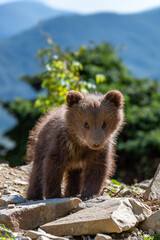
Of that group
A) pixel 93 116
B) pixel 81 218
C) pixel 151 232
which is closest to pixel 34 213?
pixel 81 218

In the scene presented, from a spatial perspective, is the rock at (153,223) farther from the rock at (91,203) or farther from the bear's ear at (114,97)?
the bear's ear at (114,97)

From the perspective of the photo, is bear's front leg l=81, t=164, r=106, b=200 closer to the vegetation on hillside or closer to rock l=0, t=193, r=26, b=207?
rock l=0, t=193, r=26, b=207

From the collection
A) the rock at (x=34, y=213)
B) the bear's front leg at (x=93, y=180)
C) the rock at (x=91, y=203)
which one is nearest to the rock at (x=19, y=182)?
the bear's front leg at (x=93, y=180)

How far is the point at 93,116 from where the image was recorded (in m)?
5.42

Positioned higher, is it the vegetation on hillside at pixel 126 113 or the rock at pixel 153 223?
the rock at pixel 153 223

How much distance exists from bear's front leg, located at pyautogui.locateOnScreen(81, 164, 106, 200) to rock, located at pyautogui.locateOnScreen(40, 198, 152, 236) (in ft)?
2.79

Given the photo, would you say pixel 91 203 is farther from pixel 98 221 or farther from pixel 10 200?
pixel 10 200

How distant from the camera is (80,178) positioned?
6.40 m

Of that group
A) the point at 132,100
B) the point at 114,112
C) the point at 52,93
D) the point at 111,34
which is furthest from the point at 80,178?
the point at 111,34

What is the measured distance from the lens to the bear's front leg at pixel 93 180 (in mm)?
5312

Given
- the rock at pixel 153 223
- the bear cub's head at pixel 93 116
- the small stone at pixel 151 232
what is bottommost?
the small stone at pixel 151 232

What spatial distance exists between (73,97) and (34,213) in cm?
181

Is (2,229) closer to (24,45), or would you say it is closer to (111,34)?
(24,45)

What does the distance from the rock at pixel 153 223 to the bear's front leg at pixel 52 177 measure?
1451mm
